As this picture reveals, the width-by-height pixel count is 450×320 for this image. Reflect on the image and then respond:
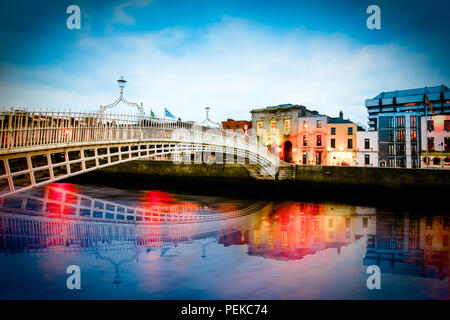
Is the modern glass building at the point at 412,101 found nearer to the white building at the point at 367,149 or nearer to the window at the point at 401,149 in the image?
the window at the point at 401,149

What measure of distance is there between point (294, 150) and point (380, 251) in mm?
29375

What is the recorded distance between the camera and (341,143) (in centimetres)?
3656

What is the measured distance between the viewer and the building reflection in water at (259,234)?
959 centimetres

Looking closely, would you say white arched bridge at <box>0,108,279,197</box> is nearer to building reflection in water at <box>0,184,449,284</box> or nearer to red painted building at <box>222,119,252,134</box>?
building reflection in water at <box>0,184,449,284</box>

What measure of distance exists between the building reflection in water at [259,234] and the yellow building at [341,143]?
19.9m

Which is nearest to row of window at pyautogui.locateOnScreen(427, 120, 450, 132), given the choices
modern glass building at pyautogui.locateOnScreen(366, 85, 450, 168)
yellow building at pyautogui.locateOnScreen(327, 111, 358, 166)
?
modern glass building at pyautogui.locateOnScreen(366, 85, 450, 168)

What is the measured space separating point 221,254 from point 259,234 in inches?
121

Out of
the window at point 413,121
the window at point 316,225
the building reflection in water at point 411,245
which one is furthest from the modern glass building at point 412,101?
the window at point 316,225

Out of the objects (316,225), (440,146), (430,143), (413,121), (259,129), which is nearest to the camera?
(316,225)

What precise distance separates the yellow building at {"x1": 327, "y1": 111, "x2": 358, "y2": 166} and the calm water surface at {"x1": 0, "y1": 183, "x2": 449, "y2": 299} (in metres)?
19.9

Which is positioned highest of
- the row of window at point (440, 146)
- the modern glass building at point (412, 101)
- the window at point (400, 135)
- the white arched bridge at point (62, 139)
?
the modern glass building at point (412, 101)

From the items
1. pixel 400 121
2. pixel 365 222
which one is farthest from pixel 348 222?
pixel 400 121

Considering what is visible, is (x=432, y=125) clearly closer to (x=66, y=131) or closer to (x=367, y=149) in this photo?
(x=367, y=149)

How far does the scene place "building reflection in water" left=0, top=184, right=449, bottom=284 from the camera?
959 cm
